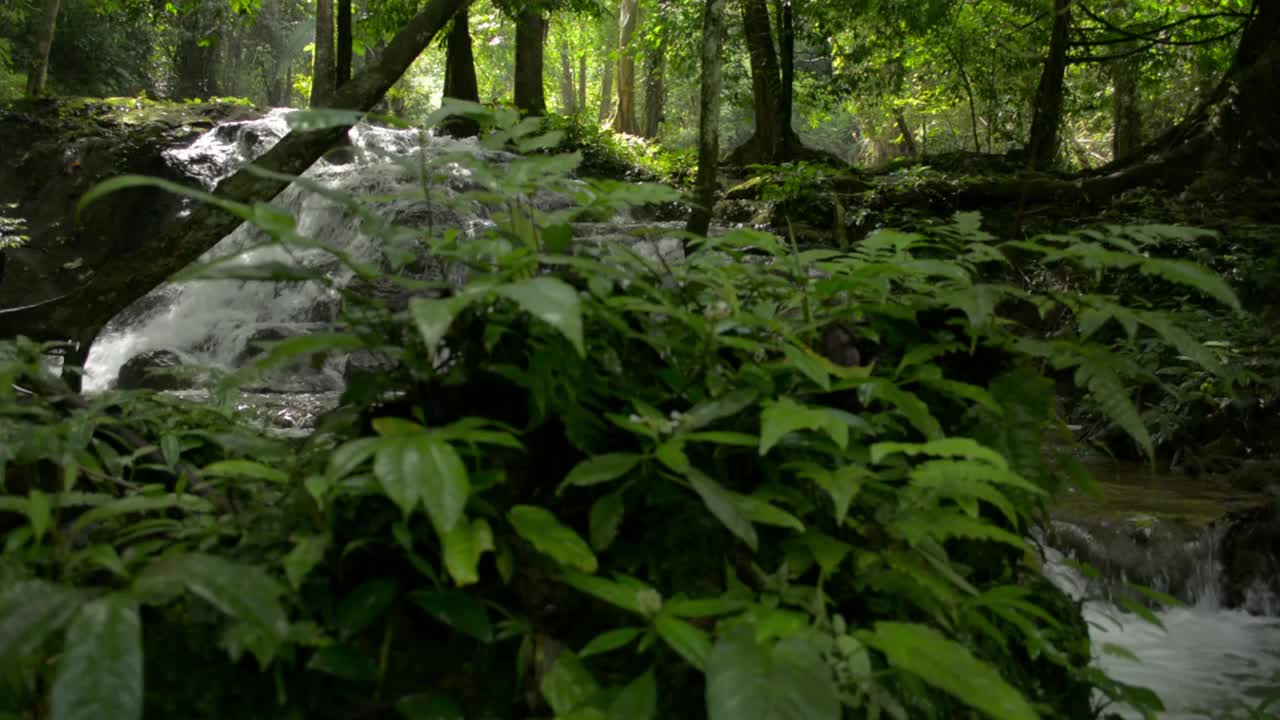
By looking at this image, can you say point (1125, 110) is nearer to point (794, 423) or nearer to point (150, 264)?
point (150, 264)

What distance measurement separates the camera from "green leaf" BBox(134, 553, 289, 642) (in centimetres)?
97

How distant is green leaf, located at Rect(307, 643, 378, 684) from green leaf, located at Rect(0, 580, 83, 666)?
10.9 inches

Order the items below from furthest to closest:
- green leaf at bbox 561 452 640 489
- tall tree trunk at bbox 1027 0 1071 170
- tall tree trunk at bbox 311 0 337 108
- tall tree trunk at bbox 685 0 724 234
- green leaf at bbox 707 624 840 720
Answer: tall tree trunk at bbox 311 0 337 108
tall tree trunk at bbox 1027 0 1071 170
tall tree trunk at bbox 685 0 724 234
green leaf at bbox 561 452 640 489
green leaf at bbox 707 624 840 720

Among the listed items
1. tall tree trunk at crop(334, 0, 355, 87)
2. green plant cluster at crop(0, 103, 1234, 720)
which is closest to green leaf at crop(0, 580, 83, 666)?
green plant cluster at crop(0, 103, 1234, 720)

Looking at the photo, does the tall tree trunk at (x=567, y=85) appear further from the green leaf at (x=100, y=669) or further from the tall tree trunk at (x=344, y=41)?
the green leaf at (x=100, y=669)

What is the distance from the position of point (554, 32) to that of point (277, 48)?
15.5 metres

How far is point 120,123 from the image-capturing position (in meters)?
13.3

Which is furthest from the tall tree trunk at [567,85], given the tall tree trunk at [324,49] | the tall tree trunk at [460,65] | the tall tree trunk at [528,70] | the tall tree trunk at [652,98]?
the tall tree trunk at [324,49]

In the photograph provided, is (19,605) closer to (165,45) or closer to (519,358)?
(519,358)

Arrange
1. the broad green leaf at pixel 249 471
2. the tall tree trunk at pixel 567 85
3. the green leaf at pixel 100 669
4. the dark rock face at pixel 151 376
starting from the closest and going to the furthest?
the green leaf at pixel 100 669 < the broad green leaf at pixel 249 471 < the dark rock face at pixel 151 376 < the tall tree trunk at pixel 567 85

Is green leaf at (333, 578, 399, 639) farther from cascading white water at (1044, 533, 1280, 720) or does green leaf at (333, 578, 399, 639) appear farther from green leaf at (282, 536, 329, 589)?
cascading white water at (1044, 533, 1280, 720)

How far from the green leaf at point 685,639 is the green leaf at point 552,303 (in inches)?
14.6

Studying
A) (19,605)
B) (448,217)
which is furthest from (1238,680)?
(448,217)

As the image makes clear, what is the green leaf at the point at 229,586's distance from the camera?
3.19 ft
